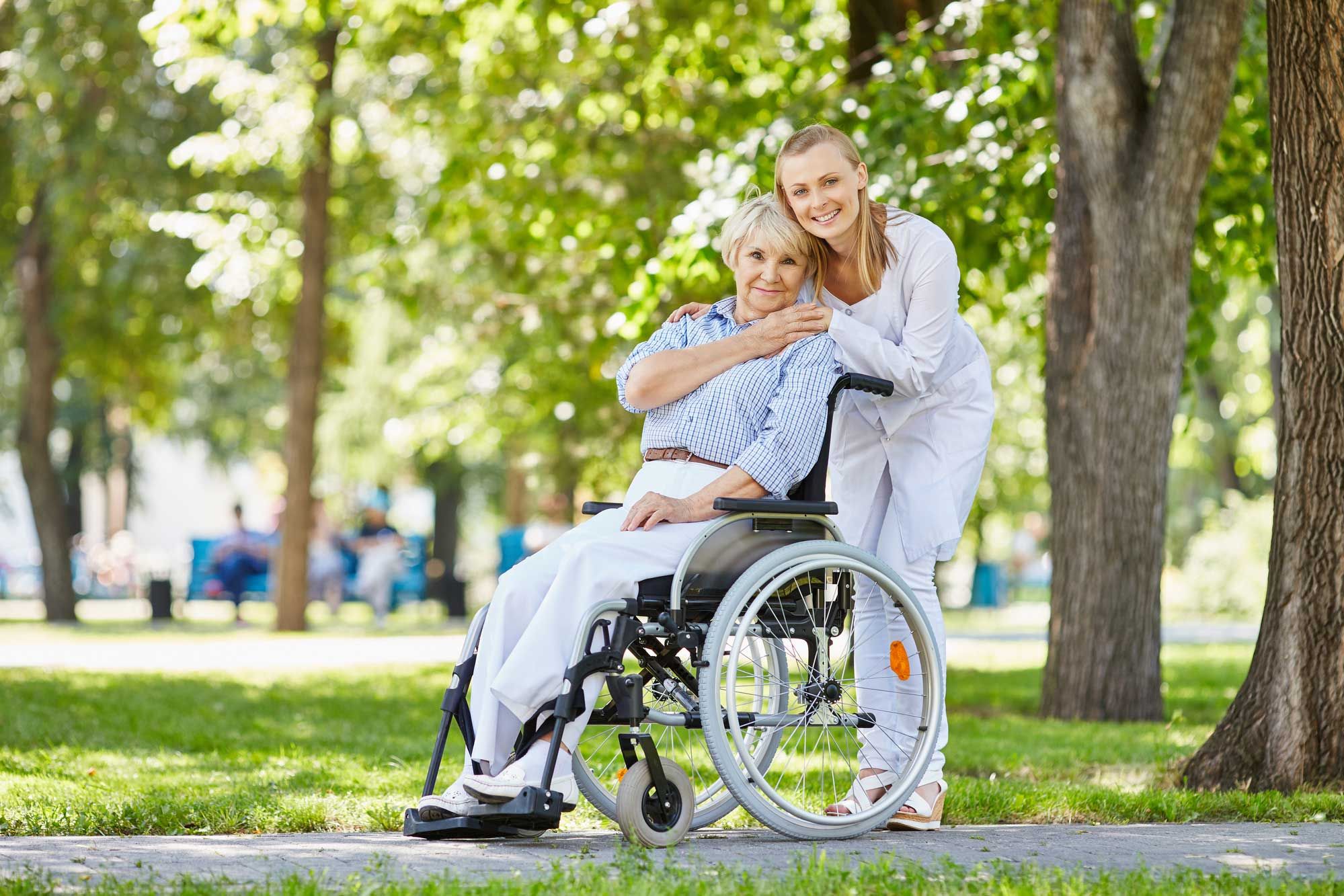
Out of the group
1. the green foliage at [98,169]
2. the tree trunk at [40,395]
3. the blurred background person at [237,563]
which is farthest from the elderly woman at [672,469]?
the blurred background person at [237,563]

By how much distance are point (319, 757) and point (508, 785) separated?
2576mm

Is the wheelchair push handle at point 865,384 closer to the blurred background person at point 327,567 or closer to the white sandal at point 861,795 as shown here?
the white sandal at point 861,795

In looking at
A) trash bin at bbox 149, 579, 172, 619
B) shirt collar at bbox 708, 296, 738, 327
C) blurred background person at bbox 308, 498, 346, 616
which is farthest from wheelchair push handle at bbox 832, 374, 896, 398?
blurred background person at bbox 308, 498, 346, 616

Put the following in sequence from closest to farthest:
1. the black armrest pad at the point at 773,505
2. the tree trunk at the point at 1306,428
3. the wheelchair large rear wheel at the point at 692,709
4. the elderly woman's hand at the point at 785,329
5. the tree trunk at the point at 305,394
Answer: the black armrest pad at the point at 773,505 → the wheelchair large rear wheel at the point at 692,709 → the elderly woman's hand at the point at 785,329 → the tree trunk at the point at 1306,428 → the tree trunk at the point at 305,394

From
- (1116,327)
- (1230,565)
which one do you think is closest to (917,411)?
(1116,327)

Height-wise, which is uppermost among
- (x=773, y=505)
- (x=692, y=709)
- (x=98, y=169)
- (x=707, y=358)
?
(x=98, y=169)

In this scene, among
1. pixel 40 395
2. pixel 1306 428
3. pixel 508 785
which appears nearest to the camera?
pixel 508 785

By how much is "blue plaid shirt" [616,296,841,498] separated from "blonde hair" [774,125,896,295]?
0.29 metres

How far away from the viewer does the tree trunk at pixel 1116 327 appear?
25.4 feet

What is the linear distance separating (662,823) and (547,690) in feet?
1.54

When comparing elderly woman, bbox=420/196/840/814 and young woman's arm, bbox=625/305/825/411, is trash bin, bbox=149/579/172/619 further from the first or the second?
young woman's arm, bbox=625/305/825/411

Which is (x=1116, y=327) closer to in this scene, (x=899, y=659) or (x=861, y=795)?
(x=899, y=659)

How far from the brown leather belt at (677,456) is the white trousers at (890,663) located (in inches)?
23.2

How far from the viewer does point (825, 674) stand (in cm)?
422
